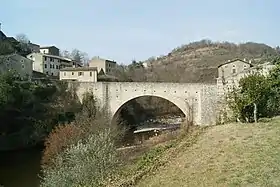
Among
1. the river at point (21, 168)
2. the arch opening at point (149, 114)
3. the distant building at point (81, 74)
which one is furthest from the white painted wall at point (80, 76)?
the river at point (21, 168)

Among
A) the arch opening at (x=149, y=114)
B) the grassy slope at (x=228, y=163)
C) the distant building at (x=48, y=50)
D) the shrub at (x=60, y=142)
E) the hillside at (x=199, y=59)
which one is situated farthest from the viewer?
the distant building at (x=48, y=50)

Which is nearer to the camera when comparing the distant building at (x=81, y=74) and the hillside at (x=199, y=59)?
the distant building at (x=81, y=74)

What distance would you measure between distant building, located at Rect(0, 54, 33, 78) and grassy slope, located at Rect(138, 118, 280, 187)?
29.8 metres

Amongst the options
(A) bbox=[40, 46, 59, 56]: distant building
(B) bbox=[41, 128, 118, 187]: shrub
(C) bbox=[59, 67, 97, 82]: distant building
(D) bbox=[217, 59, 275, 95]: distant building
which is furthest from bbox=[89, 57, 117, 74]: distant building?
(B) bbox=[41, 128, 118, 187]: shrub

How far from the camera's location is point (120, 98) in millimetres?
34656

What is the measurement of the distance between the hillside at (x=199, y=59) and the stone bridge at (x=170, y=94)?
80.6 feet

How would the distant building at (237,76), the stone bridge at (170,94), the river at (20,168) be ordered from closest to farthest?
1. the river at (20,168)
2. the distant building at (237,76)
3. the stone bridge at (170,94)

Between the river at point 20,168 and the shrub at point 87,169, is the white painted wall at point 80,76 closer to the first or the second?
the river at point 20,168

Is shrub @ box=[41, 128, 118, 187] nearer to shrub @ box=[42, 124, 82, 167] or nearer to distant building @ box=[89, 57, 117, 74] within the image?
shrub @ box=[42, 124, 82, 167]

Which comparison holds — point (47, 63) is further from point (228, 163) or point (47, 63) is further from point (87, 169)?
point (228, 163)

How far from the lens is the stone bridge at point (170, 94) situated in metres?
28.2

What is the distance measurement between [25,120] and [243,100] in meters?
19.0

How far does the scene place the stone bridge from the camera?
1109 inches

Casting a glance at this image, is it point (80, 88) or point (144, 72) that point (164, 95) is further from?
point (144, 72)
